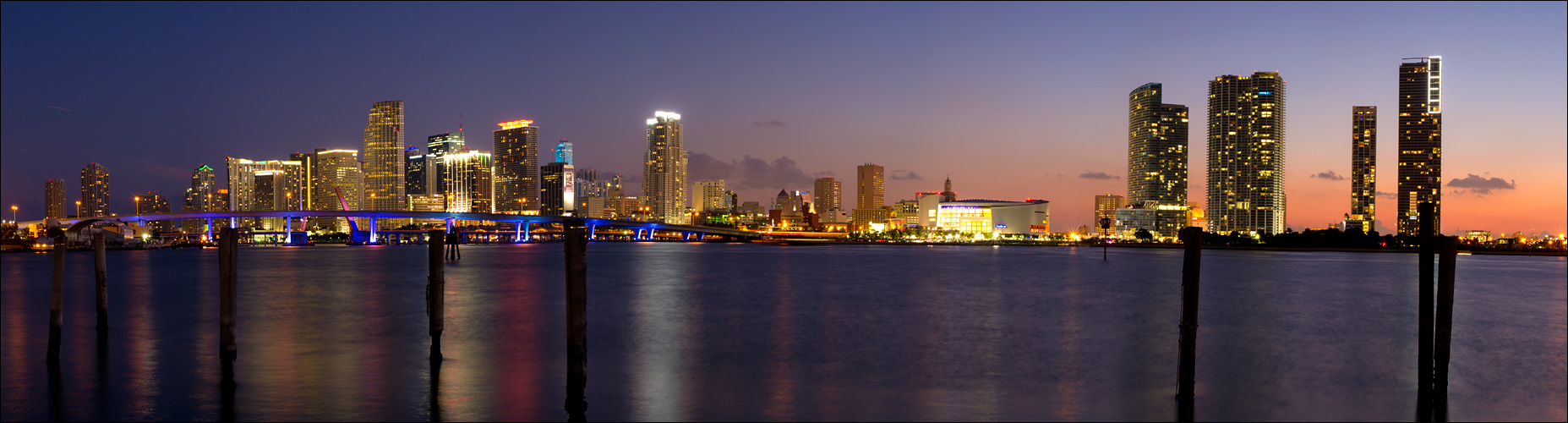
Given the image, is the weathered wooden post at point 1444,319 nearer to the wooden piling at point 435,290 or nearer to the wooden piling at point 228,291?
the wooden piling at point 435,290

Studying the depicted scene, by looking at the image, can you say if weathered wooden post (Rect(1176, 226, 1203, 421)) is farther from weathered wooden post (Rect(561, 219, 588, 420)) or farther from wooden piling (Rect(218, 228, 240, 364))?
wooden piling (Rect(218, 228, 240, 364))

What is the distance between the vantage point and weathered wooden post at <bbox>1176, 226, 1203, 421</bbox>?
49.0ft

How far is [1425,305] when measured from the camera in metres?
14.8

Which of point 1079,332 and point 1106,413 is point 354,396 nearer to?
point 1106,413

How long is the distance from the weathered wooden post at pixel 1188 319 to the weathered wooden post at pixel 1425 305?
324 cm

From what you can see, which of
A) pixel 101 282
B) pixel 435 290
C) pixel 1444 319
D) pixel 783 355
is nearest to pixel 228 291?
pixel 435 290

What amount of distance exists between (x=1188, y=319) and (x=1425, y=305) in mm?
3795

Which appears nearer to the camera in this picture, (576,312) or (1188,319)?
(576,312)

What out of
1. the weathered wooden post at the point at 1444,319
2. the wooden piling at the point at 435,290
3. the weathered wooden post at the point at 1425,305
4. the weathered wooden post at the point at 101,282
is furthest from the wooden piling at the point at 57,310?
the weathered wooden post at the point at 1444,319

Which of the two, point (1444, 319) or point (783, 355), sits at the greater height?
point (1444, 319)

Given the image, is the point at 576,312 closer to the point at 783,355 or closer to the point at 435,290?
the point at 435,290

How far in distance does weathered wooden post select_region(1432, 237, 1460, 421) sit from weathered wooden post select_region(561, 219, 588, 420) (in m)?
14.0

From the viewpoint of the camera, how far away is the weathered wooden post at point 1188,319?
14.9m

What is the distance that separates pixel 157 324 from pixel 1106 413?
32.3 metres
